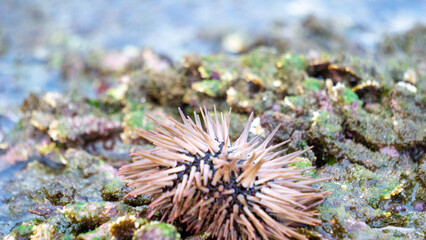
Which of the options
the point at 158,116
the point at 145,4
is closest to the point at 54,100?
the point at 158,116

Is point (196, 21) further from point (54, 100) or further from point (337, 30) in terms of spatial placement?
point (54, 100)

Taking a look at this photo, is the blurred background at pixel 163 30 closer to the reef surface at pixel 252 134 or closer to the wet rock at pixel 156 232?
the reef surface at pixel 252 134

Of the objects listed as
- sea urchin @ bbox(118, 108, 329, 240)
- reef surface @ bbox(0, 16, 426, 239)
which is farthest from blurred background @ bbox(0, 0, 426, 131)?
sea urchin @ bbox(118, 108, 329, 240)

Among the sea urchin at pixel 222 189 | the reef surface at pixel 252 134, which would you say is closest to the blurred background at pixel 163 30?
the reef surface at pixel 252 134

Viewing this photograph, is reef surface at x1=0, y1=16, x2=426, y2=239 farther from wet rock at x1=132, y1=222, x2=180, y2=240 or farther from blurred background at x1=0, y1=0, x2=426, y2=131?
blurred background at x1=0, y1=0, x2=426, y2=131

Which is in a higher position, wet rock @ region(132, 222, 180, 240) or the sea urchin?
the sea urchin
